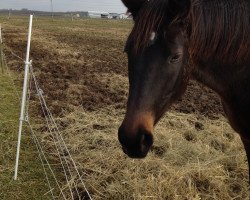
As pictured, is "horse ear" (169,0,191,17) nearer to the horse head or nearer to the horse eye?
the horse head

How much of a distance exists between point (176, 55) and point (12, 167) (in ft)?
11.7

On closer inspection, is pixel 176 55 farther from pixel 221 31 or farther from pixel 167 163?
pixel 167 163

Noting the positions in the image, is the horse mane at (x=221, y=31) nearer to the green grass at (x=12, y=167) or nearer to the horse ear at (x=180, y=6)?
the horse ear at (x=180, y=6)

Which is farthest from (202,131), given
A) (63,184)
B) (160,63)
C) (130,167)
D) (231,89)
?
(160,63)

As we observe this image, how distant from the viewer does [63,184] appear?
4.87 metres

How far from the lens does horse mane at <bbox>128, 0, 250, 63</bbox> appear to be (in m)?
2.61

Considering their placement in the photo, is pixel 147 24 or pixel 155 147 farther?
pixel 155 147

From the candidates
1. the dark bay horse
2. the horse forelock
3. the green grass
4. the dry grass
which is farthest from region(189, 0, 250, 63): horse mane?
the green grass

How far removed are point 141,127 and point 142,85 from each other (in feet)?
0.98

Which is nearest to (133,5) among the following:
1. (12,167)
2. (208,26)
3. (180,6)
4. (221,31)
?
(180,6)

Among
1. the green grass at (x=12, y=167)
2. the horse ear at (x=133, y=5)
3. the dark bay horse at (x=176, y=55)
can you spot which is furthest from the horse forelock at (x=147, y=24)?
the green grass at (x=12, y=167)

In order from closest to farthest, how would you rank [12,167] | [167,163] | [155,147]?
[167,163]
[12,167]
[155,147]

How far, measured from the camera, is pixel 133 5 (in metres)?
2.89

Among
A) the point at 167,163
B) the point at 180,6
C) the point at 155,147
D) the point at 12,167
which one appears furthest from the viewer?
the point at 155,147
